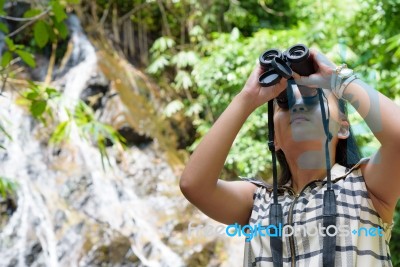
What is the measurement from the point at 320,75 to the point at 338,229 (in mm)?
236

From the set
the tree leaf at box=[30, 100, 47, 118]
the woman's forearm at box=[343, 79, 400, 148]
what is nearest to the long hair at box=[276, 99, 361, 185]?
the woman's forearm at box=[343, 79, 400, 148]

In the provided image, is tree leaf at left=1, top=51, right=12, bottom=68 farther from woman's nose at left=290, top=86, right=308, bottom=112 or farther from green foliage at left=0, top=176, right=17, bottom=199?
woman's nose at left=290, top=86, right=308, bottom=112

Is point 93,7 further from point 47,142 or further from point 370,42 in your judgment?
point 370,42

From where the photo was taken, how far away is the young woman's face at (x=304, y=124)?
813 millimetres

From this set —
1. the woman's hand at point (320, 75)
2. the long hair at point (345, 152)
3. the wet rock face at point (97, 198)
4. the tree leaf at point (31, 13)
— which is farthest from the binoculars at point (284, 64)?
the wet rock face at point (97, 198)

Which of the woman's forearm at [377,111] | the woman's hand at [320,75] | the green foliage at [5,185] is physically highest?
the woman's hand at [320,75]

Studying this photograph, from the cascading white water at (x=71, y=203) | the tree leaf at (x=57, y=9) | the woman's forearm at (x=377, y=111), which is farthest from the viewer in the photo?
the cascading white water at (x=71, y=203)

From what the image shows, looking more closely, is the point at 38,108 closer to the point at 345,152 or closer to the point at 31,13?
the point at 31,13

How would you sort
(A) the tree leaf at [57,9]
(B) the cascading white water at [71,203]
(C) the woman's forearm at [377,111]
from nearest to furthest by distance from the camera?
1. (C) the woman's forearm at [377,111]
2. (A) the tree leaf at [57,9]
3. (B) the cascading white water at [71,203]

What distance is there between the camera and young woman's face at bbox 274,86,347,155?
2.67 feet

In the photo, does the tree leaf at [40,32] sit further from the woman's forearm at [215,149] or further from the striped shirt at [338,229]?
the striped shirt at [338,229]

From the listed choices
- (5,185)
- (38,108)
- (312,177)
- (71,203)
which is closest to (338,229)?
(312,177)

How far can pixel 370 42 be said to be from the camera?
3529 mm

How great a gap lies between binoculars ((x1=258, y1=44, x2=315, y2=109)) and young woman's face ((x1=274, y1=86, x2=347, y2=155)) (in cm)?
6
